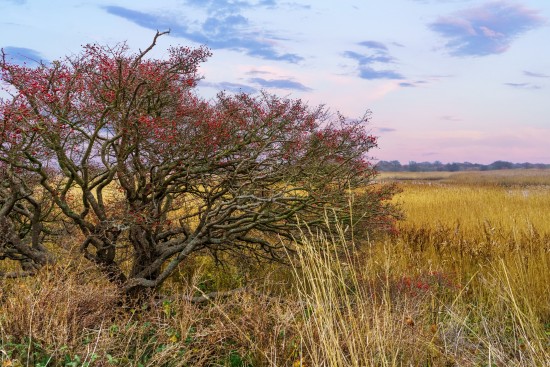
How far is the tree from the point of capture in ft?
16.1

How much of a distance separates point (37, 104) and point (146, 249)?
203cm

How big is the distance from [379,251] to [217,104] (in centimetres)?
396

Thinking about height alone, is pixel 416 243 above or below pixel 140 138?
below

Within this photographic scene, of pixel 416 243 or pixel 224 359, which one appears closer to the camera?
pixel 224 359

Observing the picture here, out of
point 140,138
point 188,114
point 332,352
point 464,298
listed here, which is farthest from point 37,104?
point 464,298

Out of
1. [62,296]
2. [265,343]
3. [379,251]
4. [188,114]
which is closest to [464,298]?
[379,251]

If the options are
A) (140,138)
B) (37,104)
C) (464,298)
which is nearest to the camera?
(37,104)

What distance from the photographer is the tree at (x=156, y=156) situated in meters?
A: 4.92

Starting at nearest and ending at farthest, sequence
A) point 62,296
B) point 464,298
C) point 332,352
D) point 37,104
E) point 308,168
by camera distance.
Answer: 1. point 332,352
2. point 62,296
3. point 37,104
4. point 308,168
5. point 464,298

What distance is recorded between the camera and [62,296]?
11.9ft

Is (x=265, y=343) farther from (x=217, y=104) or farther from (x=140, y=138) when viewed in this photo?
(x=217, y=104)

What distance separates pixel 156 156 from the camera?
5.70m

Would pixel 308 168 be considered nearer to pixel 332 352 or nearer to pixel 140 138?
pixel 140 138

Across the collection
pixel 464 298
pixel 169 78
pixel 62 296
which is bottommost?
pixel 464 298
